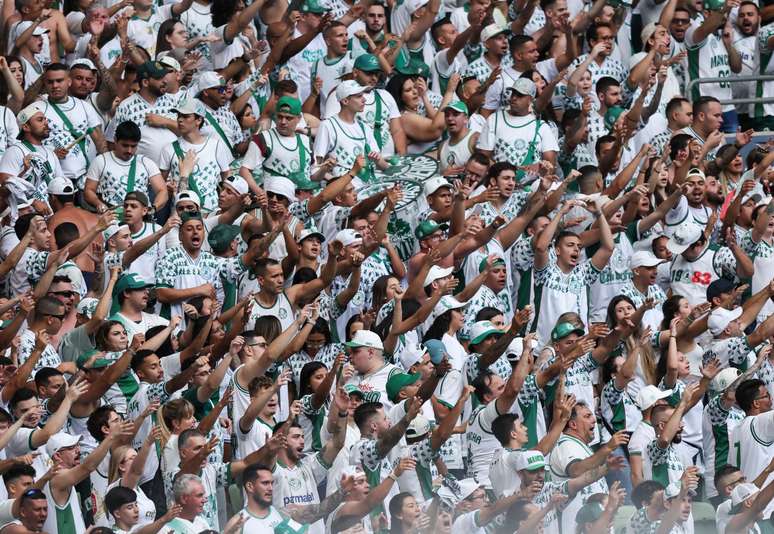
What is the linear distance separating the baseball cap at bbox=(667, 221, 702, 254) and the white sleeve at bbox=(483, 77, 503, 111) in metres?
2.12

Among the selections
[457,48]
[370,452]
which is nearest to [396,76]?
[457,48]

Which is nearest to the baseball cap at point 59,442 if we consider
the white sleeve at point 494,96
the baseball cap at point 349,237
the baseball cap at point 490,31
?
the baseball cap at point 349,237

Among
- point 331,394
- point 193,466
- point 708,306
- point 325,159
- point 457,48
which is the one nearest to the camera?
point 193,466

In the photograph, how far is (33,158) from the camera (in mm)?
16500

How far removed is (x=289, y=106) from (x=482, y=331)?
291cm

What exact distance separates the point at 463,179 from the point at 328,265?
2114 mm

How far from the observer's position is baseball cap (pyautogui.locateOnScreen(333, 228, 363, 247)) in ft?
52.8

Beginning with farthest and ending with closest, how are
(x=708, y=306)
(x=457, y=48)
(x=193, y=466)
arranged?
(x=457, y=48) → (x=708, y=306) → (x=193, y=466)

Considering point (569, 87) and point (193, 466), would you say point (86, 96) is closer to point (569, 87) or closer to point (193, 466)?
point (569, 87)

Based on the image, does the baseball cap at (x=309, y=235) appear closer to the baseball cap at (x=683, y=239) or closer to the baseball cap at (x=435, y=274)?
the baseball cap at (x=435, y=274)

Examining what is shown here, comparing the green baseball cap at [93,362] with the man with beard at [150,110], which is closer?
the green baseball cap at [93,362]

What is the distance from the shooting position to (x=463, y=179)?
57.0 feet

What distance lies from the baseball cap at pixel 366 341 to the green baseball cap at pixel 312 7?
432 cm

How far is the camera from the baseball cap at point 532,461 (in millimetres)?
13469
